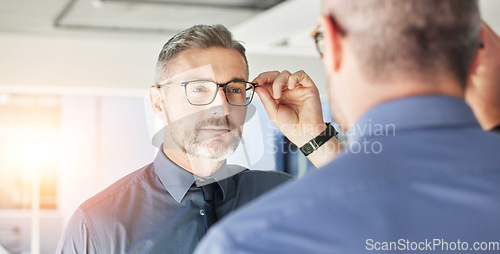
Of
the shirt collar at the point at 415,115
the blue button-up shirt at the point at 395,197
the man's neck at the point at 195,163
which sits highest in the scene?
the shirt collar at the point at 415,115

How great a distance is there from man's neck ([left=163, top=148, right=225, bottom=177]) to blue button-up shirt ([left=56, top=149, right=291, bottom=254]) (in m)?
0.02

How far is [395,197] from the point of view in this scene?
56 cm

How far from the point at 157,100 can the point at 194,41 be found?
0.20 metres

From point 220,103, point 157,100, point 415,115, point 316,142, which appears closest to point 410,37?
point 415,115

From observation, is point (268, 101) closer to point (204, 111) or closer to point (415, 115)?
point (204, 111)

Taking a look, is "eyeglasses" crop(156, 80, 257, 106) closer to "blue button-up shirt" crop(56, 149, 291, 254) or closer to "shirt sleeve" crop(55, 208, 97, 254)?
"blue button-up shirt" crop(56, 149, 291, 254)

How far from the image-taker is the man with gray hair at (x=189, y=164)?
1381mm

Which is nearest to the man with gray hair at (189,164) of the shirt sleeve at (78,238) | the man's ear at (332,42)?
the shirt sleeve at (78,238)

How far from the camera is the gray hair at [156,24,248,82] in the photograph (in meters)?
1.57

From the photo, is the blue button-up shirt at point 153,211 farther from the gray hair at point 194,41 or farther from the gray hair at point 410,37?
the gray hair at point 410,37

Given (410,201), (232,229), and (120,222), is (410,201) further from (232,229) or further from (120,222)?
(120,222)

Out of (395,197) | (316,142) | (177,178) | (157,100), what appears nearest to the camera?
(395,197)

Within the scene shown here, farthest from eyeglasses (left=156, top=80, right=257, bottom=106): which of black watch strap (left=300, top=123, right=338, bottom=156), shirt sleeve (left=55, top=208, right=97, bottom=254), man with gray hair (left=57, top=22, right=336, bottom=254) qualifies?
shirt sleeve (left=55, top=208, right=97, bottom=254)

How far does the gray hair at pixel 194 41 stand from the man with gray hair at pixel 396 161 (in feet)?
3.06
